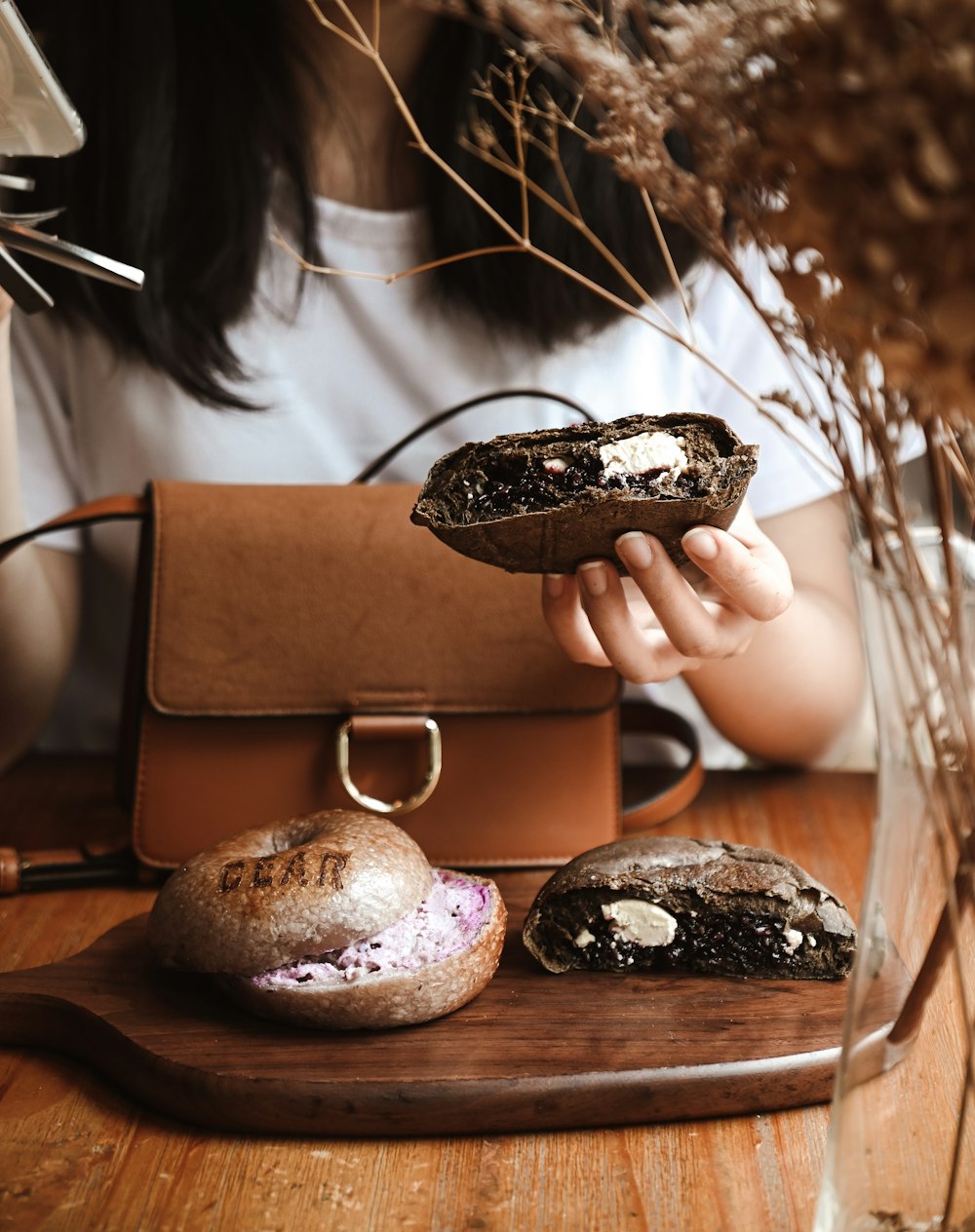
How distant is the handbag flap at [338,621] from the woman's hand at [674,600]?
0.08 meters

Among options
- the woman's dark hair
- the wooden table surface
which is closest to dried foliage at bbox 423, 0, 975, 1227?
the wooden table surface

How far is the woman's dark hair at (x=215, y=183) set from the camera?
1.38 metres

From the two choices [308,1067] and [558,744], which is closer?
[308,1067]

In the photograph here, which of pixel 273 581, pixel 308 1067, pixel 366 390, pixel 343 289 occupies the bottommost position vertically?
pixel 308 1067

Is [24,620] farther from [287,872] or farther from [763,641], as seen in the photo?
[763,641]

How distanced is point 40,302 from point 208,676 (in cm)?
37

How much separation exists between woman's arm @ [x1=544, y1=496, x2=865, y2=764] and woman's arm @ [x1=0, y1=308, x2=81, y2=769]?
2.32ft

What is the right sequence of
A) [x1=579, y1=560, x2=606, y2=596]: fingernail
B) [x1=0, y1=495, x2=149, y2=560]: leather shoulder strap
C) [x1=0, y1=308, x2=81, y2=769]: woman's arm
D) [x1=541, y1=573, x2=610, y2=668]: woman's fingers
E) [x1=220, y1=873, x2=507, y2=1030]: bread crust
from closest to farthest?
1. [x1=220, y1=873, x2=507, y2=1030]: bread crust
2. [x1=579, y1=560, x2=606, y2=596]: fingernail
3. [x1=541, y1=573, x2=610, y2=668]: woman's fingers
4. [x1=0, y1=495, x2=149, y2=560]: leather shoulder strap
5. [x1=0, y1=308, x2=81, y2=769]: woman's arm

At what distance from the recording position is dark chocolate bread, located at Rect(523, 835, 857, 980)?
2.96 feet

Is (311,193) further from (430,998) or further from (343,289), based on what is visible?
(430,998)

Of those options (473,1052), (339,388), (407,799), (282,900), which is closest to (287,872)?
(282,900)

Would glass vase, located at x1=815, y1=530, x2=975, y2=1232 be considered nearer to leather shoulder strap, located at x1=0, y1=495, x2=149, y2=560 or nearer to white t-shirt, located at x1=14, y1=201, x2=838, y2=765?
leather shoulder strap, located at x1=0, y1=495, x2=149, y2=560

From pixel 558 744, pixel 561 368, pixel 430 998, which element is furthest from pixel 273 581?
pixel 561 368

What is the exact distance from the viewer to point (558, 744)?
3.89ft
